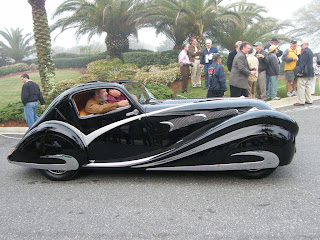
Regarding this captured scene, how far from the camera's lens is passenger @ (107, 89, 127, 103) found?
13.2 feet

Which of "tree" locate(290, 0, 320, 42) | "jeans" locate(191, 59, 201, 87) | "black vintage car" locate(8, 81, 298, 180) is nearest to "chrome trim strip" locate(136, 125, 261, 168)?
"black vintage car" locate(8, 81, 298, 180)

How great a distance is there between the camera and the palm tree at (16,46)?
25250 mm

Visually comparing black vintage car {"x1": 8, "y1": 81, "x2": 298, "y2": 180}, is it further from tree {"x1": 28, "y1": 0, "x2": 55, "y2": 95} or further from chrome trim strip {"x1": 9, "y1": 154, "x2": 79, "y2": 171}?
tree {"x1": 28, "y1": 0, "x2": 55, "y2": 95}

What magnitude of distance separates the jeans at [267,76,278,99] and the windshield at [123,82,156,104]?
5.80m

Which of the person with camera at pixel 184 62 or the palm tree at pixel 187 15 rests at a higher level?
the palm tree at pixel 187 15

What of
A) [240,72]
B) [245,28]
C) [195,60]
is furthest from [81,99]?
[245,28]

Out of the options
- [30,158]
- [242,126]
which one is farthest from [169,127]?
[30,158]

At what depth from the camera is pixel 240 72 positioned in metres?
7.30

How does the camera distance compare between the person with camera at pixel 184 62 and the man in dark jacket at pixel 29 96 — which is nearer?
the man in dark jacket at pixel 29 96

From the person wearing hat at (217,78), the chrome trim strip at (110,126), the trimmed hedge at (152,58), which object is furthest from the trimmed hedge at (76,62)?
the chrome trim strip at (110,126)

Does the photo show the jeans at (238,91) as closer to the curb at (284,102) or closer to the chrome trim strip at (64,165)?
the curb at (284,102)

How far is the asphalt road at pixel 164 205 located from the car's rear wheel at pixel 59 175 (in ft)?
0.26

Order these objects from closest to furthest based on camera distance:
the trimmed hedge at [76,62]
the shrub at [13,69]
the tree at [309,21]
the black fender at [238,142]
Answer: the black fender at [238,142]
the trimmed hedge at [76,62]
the shrub at [13,69]
the tree at [309,21]

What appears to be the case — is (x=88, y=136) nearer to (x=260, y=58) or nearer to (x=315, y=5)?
(x=260, y=58)
